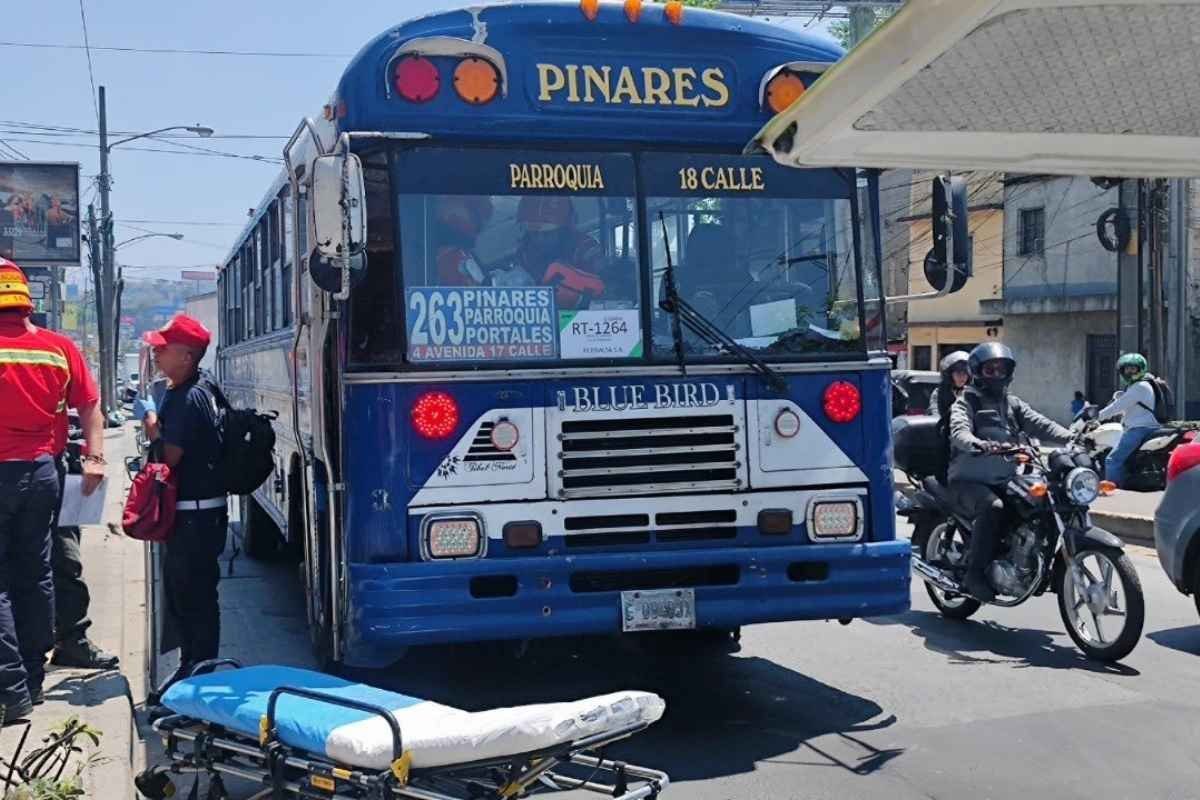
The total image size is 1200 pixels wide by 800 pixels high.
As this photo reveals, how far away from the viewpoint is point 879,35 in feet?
6.36

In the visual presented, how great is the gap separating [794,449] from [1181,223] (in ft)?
58.9

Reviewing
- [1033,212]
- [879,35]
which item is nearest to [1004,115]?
[879,35]

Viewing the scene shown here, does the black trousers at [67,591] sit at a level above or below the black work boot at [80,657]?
above

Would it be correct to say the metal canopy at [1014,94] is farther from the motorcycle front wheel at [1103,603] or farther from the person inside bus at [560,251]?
the motorcycle front wheel at [1103,603]

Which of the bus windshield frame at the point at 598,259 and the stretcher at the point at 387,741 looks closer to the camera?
the stretcher at the point at 387,741

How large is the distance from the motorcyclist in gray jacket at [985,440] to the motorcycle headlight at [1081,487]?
459 mm

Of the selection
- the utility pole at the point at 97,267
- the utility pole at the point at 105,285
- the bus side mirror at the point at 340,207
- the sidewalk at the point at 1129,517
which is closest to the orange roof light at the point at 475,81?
the bus side mirror at the point at 340,207

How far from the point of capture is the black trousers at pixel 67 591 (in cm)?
693

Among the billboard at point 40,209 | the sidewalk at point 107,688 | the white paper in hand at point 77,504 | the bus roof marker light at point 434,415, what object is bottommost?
the sidewalk at point 107,688

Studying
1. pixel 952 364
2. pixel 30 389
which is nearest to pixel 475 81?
pixel 30 389

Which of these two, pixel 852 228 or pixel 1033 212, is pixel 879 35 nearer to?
pixel 852 228

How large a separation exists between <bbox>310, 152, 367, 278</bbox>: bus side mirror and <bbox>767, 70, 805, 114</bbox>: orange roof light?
2.00 m

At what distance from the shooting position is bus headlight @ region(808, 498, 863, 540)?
6230mm

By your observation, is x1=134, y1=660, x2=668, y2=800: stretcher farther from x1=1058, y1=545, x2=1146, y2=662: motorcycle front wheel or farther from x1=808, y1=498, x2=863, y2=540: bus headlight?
x1=1058, y1=545, x2=1146, y2=662: motorcycle front wheel
